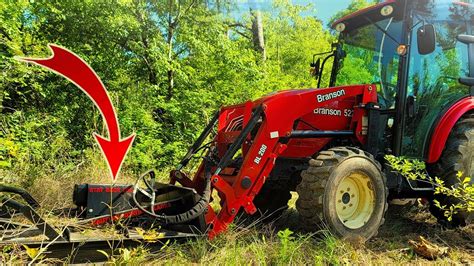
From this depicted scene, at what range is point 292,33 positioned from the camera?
24.7 meters

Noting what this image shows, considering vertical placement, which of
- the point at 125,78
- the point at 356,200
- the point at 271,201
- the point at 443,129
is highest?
the point at 125,78

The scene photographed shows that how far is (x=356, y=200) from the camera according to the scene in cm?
472

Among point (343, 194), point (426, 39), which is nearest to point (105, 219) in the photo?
point (343, 194)

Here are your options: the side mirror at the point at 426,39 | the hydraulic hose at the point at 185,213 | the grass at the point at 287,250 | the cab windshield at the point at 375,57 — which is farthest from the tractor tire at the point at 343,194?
the side mirror at the point at 426,39

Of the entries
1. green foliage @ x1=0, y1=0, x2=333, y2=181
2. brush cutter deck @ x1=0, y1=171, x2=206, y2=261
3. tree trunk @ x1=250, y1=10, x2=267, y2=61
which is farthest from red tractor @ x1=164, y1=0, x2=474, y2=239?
tree trunk @ x1=250, y1=10, x2=267, y2=61

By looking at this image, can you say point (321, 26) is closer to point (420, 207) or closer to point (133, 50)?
point (133, 50)

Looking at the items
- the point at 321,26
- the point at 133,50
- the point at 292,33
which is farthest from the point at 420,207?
the point at 321,26

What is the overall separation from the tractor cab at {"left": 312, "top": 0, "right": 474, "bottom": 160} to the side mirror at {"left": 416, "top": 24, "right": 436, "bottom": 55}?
0.38ft

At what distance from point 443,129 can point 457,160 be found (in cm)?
41

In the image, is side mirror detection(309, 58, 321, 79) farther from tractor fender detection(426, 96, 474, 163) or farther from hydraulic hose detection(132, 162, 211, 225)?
hydraulic hose detection(132, 162, 211, 225)

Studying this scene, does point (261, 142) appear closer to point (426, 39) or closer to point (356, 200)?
point (356, 200)

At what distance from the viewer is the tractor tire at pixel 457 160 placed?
5145mm

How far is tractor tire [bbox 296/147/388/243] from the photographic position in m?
4.30

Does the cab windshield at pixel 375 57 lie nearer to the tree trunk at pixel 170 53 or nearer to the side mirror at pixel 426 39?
the side mirror at pixel 426 39
